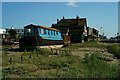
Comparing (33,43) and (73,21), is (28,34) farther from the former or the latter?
(73,21)

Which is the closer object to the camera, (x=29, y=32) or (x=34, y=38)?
(x=34, y=38)

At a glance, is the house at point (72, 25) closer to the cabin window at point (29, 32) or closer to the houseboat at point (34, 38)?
the houseboat at point (34, 38)

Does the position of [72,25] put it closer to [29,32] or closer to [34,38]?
[29,32]

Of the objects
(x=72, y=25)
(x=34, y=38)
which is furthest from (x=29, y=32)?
(x=72, y=25)

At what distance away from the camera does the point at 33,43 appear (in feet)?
55.6

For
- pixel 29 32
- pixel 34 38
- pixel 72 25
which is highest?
pixel 72 25

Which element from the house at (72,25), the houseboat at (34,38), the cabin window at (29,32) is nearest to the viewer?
the houseboat at (34,38)

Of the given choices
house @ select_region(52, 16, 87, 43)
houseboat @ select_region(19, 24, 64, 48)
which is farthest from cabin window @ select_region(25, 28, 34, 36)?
house @ select_region(52, 16, 87, 43)

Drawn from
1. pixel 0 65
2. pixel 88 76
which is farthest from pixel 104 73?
pixel 0 65

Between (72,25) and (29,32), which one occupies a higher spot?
(72,25)

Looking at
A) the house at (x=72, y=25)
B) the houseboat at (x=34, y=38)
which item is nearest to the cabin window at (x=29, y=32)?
the houseboat at (x=34, y=38)

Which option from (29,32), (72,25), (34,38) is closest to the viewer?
(34,38)

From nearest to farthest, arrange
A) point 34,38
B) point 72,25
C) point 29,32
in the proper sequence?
point 34,38
point 29,32
point 72,25

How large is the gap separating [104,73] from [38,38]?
1180 cm
